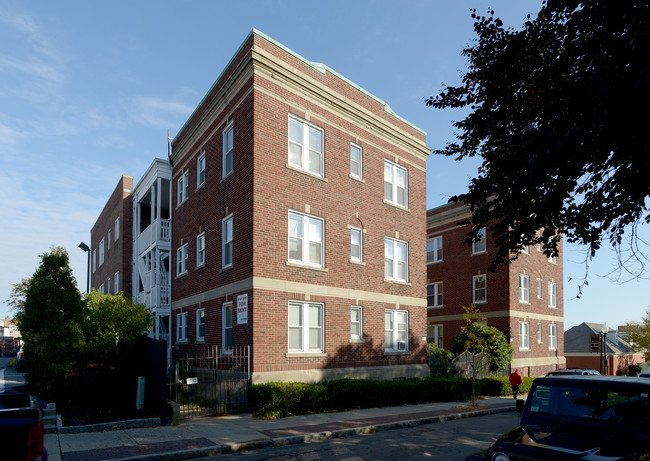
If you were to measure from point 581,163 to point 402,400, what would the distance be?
11275mm

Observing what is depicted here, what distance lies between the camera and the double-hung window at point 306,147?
59.9 ft

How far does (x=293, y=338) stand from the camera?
17.2 meters

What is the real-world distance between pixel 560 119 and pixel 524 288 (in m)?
25.2

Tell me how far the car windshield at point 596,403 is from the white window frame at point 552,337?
31.1 meters

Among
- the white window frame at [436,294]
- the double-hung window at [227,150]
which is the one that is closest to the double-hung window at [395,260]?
the double-hung window at [227,150]

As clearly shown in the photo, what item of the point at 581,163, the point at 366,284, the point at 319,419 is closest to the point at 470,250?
the point at 366,284

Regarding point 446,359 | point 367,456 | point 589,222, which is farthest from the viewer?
point 446,359

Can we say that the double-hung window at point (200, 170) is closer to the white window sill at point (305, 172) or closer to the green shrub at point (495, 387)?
the white window sill at point (305, 172)

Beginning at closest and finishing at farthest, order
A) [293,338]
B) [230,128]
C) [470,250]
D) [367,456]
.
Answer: [367,456]
[293,338]
[230,128]
[470,250]

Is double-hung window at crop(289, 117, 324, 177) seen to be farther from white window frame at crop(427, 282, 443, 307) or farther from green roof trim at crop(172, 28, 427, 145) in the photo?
white window frame at crop(427, 282, 443, 307)

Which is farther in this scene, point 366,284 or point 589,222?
point 366,284

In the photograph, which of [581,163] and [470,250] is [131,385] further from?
[470,250]

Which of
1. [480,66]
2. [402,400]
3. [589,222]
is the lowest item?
[402,400]

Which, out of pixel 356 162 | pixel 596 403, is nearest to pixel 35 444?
pixel 596 403
